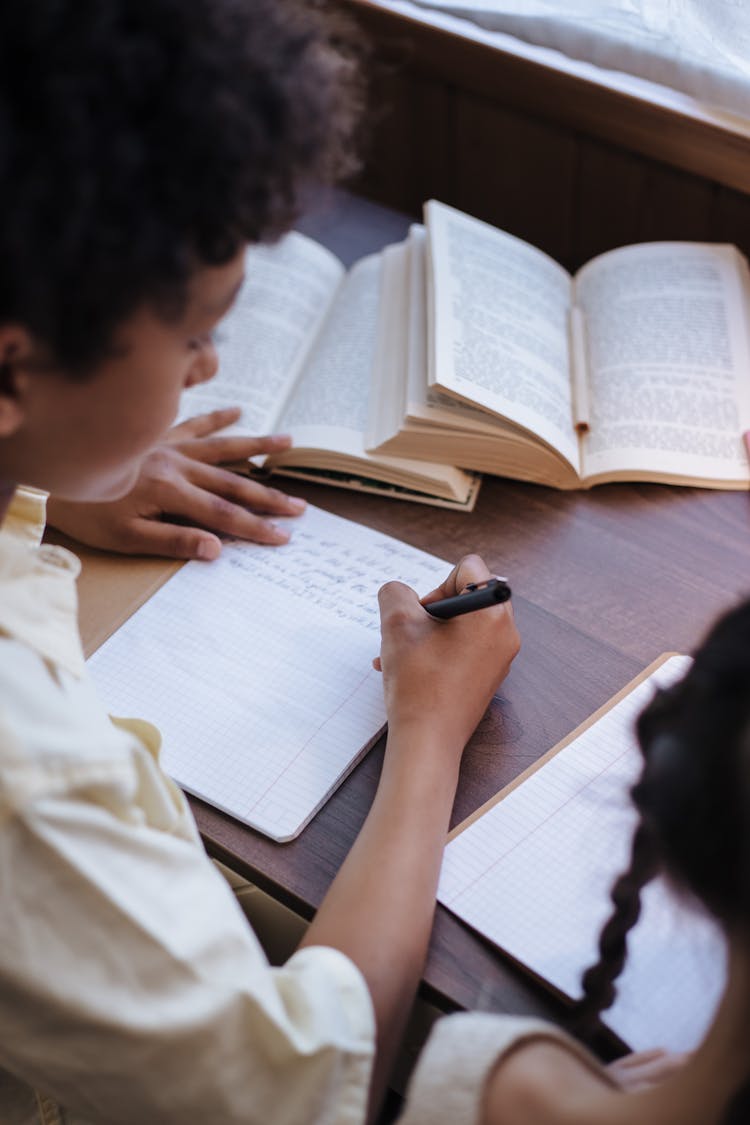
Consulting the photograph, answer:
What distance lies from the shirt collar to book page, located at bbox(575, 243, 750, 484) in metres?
0.56

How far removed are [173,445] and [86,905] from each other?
0.61 m

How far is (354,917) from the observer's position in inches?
30.4

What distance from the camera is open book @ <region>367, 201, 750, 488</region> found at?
109cm

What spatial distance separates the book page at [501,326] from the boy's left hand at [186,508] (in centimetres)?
20

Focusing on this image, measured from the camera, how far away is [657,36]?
1.29 metres

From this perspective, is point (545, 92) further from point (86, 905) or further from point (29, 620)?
point (86, 905)

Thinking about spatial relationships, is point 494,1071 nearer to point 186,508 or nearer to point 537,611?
point 537,611

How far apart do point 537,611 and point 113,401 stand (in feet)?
1.53

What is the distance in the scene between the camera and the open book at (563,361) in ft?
3.59

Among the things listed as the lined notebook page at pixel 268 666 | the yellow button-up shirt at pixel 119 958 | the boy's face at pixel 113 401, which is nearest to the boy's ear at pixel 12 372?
the boy's face at pixel 113 401

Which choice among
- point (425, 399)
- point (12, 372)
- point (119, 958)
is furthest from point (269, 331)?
point (119, 958)

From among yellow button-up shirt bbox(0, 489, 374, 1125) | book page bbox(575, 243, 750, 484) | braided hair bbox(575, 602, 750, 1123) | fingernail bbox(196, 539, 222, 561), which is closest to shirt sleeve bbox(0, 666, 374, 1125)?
yellow button-up shirt bbox(0, 489, 374, 1125)

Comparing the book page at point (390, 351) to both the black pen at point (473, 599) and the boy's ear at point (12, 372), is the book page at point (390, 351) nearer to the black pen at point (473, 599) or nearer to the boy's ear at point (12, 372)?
the black pen at point (473, 599)

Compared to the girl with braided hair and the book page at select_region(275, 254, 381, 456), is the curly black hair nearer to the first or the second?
the girl with braided hair
